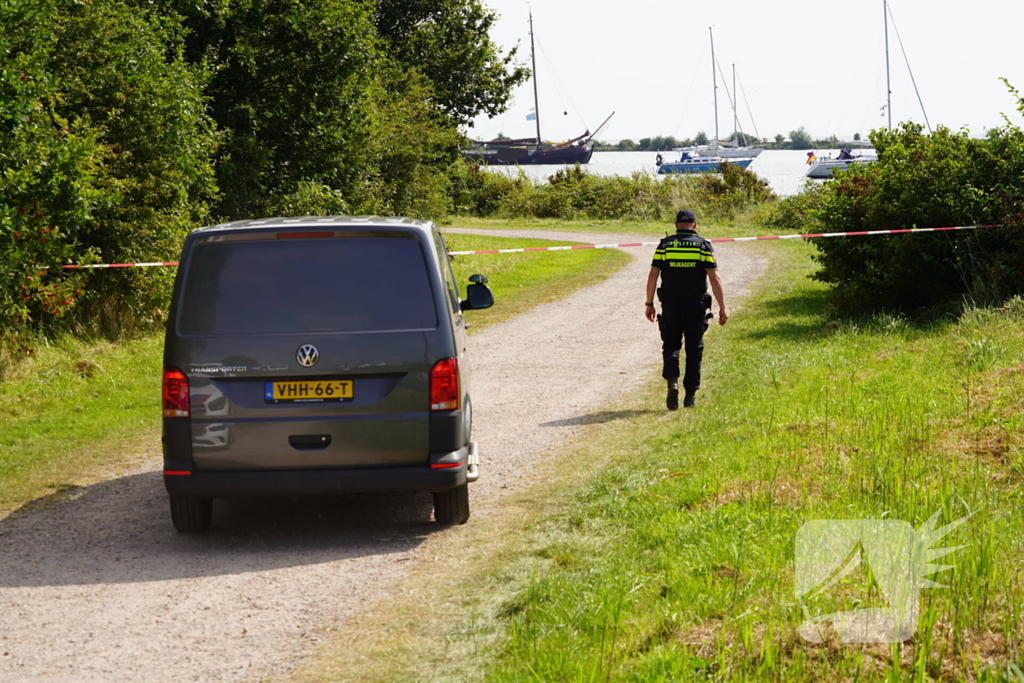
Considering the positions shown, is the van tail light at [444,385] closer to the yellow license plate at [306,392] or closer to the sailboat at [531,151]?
the yellow license plate at [306,392]

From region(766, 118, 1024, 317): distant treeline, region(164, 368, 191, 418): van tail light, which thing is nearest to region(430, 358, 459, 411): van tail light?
region(164, 368, 191, 418): van tail light

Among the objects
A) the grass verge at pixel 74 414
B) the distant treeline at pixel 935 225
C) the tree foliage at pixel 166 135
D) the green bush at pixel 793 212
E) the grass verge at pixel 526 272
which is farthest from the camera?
the green bush at pixel 793 212

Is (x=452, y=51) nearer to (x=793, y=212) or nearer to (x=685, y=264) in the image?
(x=793, y=212)

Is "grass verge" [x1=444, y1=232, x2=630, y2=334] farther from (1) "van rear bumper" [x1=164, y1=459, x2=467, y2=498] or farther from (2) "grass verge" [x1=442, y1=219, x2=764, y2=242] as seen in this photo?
(1) "van rear bumper" [x1=164, y1=459, x2=467, y2=498]

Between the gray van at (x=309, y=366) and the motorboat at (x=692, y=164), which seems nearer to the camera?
the gray van at (x=309, y=366)

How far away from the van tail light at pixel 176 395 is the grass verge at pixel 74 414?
6.73 feet

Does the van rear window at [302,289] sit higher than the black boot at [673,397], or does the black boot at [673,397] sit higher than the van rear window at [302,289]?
the van rear window at [302,289]

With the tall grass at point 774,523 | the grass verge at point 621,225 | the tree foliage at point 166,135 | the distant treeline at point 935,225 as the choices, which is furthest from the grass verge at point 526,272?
the tall grass at point 774,523

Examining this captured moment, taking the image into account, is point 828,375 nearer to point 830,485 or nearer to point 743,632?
point 830,485

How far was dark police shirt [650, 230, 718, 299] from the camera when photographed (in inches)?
420

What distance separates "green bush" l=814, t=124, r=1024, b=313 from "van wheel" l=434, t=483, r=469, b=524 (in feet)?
31.0

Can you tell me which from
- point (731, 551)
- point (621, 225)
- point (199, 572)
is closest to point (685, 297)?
point (731, 551)

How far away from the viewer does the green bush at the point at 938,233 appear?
14.5m

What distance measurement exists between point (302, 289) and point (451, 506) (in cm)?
169
